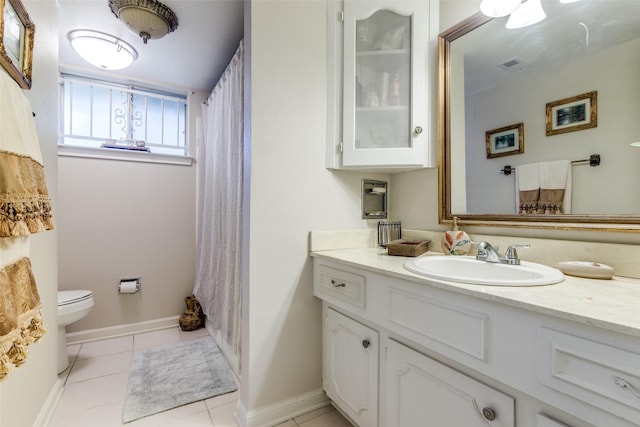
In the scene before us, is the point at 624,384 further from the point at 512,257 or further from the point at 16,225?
the point at 16,225

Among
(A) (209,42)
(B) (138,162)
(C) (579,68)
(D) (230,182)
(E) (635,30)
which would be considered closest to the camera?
(E) (635,30)

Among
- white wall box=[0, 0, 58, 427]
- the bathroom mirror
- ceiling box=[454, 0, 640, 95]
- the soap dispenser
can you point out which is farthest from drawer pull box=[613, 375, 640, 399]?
white wall box=[0, 0, 58, 427]

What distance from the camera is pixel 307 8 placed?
1489mm

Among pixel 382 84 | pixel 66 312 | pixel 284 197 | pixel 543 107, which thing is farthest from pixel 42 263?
pixel 543 107

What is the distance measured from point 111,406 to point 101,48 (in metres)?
2.16

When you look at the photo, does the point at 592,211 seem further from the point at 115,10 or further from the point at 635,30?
the point at 115,10

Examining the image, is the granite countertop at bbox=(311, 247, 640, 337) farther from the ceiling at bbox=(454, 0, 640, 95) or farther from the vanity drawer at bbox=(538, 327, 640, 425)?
the ceiling at bbox=(454, 0, 640, 95)

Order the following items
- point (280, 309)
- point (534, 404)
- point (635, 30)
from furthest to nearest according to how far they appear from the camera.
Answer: point (280, 309) < point (635, 30) < point (534, 404)

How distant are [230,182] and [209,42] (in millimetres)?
1035

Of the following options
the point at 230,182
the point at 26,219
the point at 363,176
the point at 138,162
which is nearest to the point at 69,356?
the point at 138,162

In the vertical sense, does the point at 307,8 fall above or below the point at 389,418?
above

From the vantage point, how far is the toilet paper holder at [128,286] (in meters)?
2.40

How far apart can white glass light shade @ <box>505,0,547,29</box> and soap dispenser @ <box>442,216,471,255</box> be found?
A: 2.90ft

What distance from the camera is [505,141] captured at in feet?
4.08
